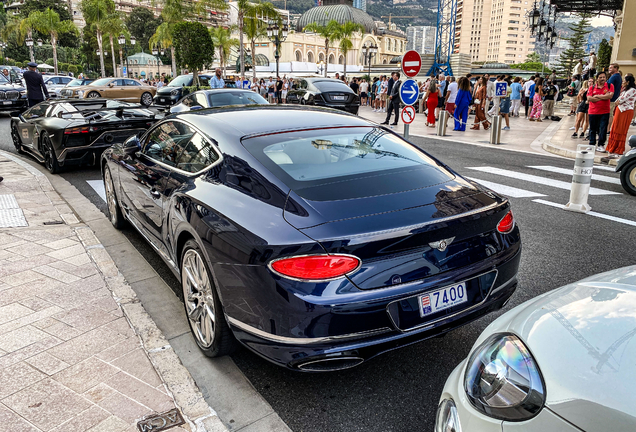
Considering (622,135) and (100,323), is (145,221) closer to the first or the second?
(100,323)

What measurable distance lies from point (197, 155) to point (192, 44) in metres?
30.3

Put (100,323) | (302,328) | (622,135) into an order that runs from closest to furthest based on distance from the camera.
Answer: (302,328) → (100,323) → (622,135)

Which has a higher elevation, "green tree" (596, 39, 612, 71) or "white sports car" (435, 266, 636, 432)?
"green tree" (596, 39, 612, 71)

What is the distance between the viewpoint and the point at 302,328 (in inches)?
94.6

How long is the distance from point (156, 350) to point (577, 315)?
2.48 metres

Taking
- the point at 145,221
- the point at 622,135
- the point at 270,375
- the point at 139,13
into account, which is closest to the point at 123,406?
the point at 270,375

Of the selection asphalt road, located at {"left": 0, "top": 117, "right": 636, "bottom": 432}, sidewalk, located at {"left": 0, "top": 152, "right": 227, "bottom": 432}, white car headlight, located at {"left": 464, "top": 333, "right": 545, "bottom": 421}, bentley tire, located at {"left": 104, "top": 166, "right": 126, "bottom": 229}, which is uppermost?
white car headlight, located at {"left": 464, "top": 333, "right": 545, "bottom": 421}

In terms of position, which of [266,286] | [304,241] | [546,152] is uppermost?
[304,241]

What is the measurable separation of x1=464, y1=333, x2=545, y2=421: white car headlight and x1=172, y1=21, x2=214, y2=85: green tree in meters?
31.6

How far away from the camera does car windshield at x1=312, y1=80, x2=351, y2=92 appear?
813 inches

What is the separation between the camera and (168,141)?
4145 millimetres

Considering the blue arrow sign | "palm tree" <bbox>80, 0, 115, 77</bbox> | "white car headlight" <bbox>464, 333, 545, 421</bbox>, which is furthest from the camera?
"palm tree" <bbox>80, 0, 115, 77</bbox>

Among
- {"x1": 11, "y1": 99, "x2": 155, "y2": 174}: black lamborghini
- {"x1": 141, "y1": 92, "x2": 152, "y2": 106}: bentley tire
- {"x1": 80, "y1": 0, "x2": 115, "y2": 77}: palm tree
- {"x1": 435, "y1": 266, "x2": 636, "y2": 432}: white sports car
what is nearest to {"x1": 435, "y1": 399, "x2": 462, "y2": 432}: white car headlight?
{"x1": 435, "y1": 266, "x2": 636, "y2": 432}: white sports car

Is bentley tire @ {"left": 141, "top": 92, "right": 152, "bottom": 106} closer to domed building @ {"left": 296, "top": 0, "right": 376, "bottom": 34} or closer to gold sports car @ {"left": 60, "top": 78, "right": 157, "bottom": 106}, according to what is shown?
gold sports car @ {"left": 60, "top": 78, "right": 157, "bottom": 106}
